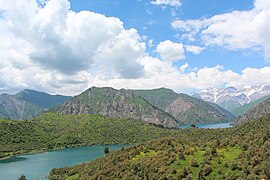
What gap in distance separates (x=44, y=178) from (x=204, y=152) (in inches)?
3237

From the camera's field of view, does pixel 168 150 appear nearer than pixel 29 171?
Yes

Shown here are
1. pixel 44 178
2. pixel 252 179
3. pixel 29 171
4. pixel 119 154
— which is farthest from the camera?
pixel 29 171

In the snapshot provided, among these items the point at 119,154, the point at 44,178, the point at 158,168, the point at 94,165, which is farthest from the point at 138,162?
the point at 44,178

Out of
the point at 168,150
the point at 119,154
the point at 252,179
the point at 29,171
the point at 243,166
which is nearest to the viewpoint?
the point at 252,179

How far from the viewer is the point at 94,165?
125 meters

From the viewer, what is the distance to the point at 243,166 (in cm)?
8456

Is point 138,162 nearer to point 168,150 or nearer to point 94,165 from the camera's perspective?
point 168,150

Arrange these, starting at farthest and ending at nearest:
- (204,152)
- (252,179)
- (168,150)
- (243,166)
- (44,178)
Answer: (44,178) < (168,150) < (204,152) < (243,166) < (252,179)

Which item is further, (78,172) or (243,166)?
(78,172)

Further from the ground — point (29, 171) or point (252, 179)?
point (252, 179)

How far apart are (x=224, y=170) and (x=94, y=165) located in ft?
186

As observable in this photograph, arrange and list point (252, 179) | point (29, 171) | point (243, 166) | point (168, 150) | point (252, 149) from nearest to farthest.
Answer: point (252, 179), point (243, 166), point (252, 149), point (168, 150), point (29, 171)

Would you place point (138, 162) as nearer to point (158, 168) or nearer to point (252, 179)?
point (158, 168)

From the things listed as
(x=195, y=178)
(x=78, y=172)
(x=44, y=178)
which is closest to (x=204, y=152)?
(x=195, y=178)
